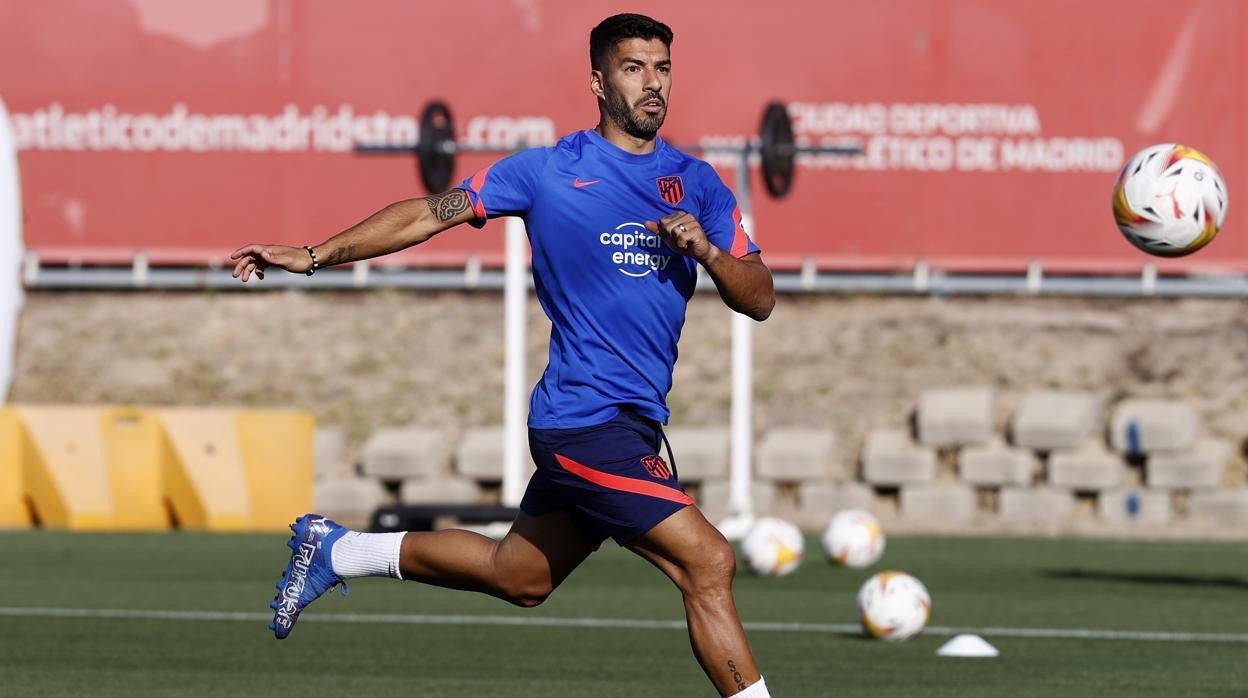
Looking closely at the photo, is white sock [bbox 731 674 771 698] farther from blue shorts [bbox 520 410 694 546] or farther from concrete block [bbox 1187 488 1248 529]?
concrete block [bbox 1187 488 1248 529]

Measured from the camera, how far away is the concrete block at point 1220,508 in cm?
2069

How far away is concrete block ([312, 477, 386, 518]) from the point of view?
71.0ft

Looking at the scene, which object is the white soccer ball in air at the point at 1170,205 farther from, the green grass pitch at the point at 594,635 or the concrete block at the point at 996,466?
the concrete block at the point at 996,466

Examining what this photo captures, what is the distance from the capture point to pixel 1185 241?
32.2 ft

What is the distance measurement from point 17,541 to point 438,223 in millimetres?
11921

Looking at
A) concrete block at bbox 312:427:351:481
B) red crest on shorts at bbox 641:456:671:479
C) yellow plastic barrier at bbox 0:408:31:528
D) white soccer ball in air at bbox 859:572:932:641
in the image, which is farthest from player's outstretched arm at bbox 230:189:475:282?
concrete block at bbox 312:427:351:481

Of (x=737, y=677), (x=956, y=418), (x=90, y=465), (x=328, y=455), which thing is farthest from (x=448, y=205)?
(x=328, y=455)

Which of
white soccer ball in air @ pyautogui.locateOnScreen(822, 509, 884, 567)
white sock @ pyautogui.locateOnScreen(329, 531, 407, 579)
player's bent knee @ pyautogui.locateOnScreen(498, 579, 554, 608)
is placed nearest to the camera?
player's bent knee @ pyautogui.locateOnScreen(498, 579, 554, 608)

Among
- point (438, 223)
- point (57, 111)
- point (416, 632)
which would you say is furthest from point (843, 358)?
point (438, 223)

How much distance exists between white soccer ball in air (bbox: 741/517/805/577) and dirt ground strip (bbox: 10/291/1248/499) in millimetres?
7824

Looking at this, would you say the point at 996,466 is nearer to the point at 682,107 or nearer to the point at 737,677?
the point at 682,107

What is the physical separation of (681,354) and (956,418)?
12.0ft

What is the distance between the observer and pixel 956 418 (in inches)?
848

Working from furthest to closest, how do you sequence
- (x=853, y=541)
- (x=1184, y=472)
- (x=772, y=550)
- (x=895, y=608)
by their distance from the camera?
(x=1184, y=472)
(x=853, y=541)
(x=772, y=550)
(x=895, y=608)
